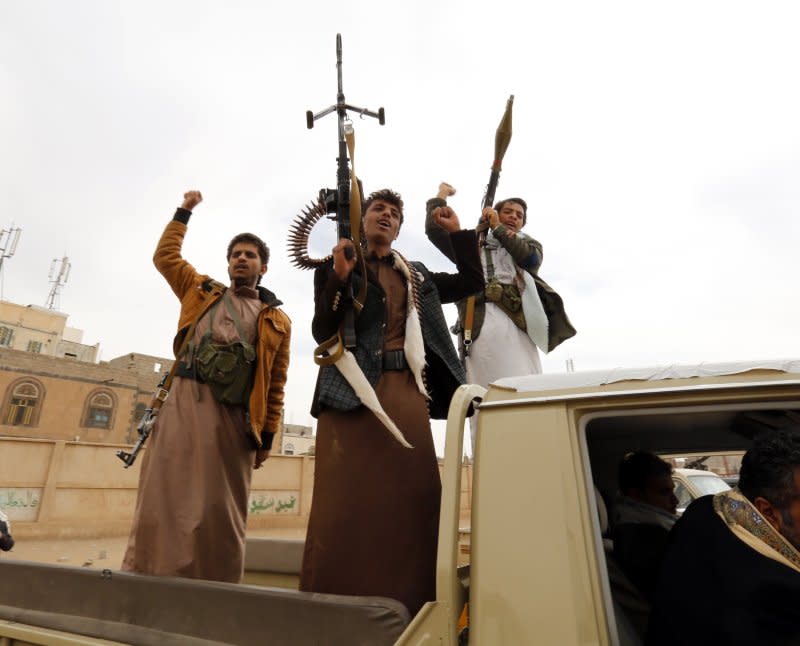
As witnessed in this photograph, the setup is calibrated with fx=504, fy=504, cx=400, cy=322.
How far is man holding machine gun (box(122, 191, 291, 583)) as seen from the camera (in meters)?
2.26

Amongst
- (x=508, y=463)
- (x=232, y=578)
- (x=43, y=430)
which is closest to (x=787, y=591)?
(x=508, y=463)

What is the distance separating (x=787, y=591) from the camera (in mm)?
Answer: 974

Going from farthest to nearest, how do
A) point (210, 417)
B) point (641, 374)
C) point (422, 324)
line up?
point (210, 417), point (422, 324), point (641, 374)

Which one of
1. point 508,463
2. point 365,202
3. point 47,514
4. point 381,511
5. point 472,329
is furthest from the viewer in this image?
point 47,514

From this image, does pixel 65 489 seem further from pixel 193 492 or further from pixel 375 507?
pixel 375 507

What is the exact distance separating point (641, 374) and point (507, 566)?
1.79 ft

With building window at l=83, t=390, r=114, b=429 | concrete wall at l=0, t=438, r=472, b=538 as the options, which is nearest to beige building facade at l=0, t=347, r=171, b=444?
building window at l=83, t=390, r=114, b=429

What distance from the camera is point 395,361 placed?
1.89 meters

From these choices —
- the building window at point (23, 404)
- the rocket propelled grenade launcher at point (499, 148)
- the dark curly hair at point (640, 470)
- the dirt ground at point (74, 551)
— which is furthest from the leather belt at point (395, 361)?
the building window at point (23, 404)

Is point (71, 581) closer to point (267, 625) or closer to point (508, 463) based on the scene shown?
point (267, 625)

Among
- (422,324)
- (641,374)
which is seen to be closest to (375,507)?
(422,324)

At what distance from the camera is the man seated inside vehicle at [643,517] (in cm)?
165

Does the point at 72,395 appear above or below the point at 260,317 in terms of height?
above

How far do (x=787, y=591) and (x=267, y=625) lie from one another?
108cm
